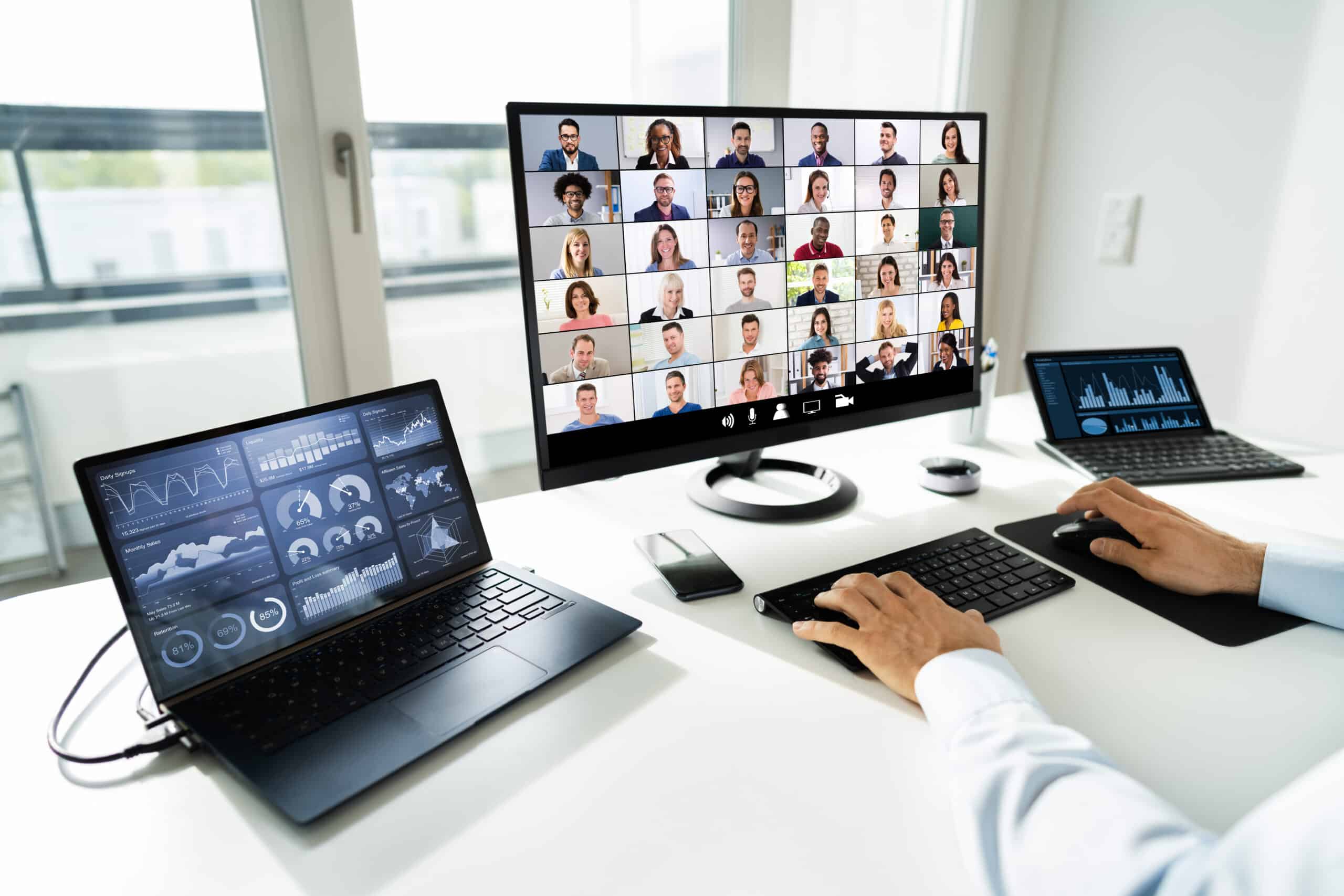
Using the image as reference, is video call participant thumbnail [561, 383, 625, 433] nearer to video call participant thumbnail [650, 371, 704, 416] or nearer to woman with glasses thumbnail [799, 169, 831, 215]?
video call participant thumbnail [650, 371, 704, 416]

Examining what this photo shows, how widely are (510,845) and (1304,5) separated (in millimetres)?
2034

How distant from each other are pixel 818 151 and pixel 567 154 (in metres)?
0.35

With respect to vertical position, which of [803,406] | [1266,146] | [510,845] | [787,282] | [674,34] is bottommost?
[510,845]

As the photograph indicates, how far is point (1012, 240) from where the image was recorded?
2188 mm

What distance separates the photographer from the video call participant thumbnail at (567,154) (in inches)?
35.1

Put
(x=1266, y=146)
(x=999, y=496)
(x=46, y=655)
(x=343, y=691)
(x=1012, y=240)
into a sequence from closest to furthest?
(x=343, y=691) → (x=46, y=655) → (x=999, y=496) → (x=1266, y=146) → (x=1012, y=240)

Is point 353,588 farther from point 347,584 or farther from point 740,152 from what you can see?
point 740,152

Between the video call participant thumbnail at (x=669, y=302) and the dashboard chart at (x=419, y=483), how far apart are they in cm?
29

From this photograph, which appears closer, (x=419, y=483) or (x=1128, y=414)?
(x=419, y=483)

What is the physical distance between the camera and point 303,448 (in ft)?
2.56

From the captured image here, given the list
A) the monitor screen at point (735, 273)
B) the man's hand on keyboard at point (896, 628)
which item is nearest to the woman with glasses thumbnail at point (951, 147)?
the monitor screen at point (735, 273)

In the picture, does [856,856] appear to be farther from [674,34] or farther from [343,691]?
[674,34]

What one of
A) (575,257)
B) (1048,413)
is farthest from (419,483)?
(1048,413)

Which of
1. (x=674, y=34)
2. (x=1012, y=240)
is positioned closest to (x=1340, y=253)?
(x=1012, y=240)
